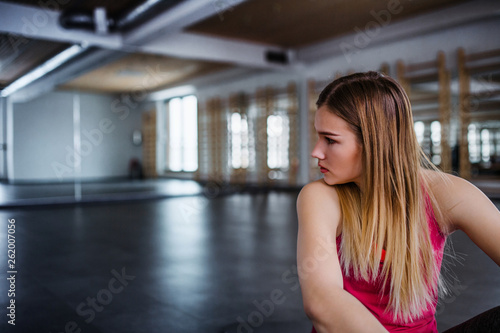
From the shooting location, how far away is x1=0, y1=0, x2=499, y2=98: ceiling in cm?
600

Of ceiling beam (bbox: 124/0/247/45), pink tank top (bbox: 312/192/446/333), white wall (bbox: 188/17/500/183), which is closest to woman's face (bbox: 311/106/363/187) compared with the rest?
pink tank top (bbox: 312/192/446/333)

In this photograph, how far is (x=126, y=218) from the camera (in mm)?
5219

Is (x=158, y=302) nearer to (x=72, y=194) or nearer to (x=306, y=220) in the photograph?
(x=306, y=220)

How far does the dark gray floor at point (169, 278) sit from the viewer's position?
1.93m

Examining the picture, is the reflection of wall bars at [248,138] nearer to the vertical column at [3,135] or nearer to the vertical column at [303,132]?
the vertical column at [303,132]

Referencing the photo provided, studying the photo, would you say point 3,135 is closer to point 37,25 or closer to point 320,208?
point 37,25

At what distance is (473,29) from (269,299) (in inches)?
246

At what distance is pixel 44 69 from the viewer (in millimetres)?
6637

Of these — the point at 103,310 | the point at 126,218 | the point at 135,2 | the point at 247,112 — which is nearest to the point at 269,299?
the point at 103,310

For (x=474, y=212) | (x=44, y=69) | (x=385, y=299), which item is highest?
(x=44, y=69)

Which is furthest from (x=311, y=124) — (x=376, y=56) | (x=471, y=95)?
(x=471, y=95)

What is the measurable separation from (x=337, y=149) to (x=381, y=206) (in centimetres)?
14

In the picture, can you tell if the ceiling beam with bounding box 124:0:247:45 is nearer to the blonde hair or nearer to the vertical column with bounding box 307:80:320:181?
the vertical column with bounding box 307:80:320:181

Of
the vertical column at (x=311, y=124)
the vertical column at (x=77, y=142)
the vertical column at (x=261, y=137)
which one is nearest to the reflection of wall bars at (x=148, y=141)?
the vertical column at (x=77, y=142)
